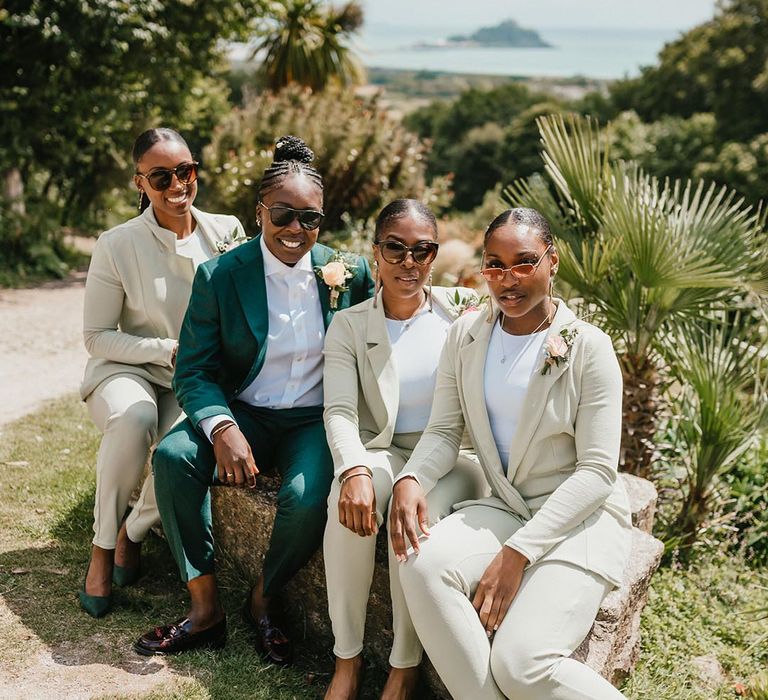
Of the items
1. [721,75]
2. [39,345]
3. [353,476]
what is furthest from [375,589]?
[721,75]

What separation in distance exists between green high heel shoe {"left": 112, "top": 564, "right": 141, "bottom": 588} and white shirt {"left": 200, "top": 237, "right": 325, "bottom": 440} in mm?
1024

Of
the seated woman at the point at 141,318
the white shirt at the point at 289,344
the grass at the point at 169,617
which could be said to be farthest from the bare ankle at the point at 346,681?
the seated woman at the point at 141,318

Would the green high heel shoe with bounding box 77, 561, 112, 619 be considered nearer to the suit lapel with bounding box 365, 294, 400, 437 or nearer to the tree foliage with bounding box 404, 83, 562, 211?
the suit lapel with bounding box 365, 294, 400, 437

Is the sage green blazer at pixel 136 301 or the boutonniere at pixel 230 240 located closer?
the sage green blazer at pixel 136 301

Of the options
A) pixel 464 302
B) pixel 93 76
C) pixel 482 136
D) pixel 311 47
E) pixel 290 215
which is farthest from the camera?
pixel 482 136

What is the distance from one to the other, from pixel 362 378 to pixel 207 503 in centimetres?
84

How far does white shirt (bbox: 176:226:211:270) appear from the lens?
13.9ft

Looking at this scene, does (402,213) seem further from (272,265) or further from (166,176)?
(166,176)

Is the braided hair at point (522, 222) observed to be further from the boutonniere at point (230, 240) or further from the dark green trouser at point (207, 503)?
the boutonniere at point (230, 240)

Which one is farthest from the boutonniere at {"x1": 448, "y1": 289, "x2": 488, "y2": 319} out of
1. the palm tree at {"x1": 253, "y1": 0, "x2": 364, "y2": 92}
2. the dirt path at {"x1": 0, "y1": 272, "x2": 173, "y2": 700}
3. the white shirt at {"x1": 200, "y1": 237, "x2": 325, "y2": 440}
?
the palm tree at {"x1": 253, "y1": 0, "x2": 364, "y2": 92}

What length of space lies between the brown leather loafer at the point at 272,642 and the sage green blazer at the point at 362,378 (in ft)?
2.80

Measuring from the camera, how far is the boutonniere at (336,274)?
3.72m

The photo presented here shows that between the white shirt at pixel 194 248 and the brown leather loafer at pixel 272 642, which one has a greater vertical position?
the white shirt at pixel 194 248

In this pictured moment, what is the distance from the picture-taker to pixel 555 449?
10.3 feet
